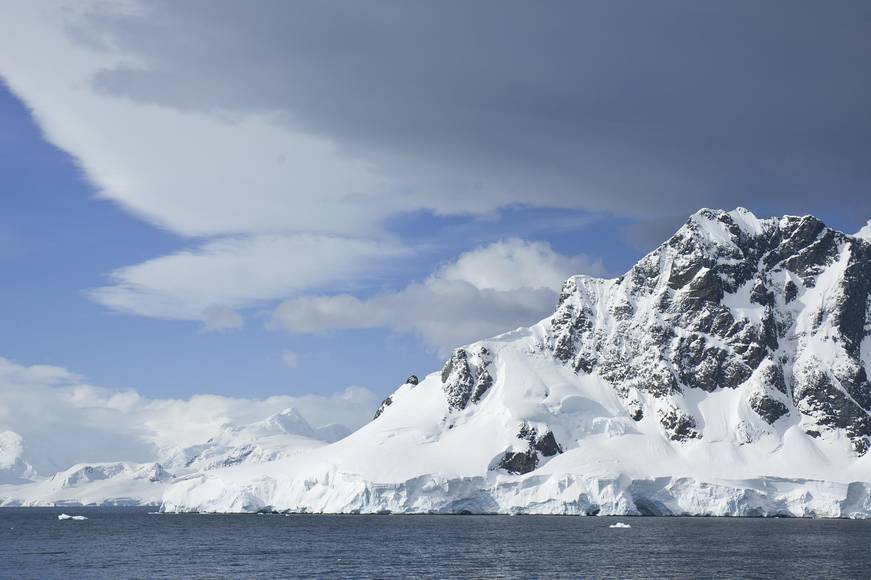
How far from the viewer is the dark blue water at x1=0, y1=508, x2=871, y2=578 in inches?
4033

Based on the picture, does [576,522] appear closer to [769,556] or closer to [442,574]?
[769,556]

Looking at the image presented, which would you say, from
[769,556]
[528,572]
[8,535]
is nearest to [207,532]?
[8,535]

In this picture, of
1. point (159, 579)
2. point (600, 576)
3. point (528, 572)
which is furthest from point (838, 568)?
point (159, 579)

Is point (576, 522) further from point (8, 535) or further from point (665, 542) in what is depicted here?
point (8, 535)

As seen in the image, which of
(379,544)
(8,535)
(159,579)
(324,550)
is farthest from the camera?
(8,535)

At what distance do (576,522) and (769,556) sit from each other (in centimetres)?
8103

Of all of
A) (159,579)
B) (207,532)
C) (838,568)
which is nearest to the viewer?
(159,579)

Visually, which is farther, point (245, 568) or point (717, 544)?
point (717, 544)

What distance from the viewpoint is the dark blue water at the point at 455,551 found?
102 m

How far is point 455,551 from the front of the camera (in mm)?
125688

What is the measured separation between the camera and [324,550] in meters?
130

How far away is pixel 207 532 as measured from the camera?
177 m

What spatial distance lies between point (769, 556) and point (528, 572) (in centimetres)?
3696

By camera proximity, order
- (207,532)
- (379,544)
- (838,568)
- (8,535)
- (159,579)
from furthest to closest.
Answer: (8,535) → (207,532) → (379,544) → (838,568) → (159,579)
